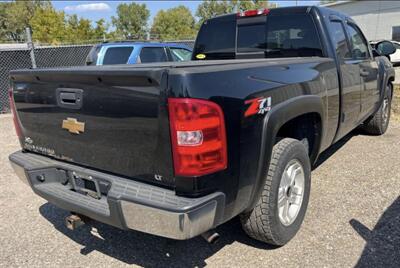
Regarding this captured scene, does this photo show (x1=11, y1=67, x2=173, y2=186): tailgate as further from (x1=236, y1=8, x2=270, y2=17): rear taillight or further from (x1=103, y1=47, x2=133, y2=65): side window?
(x1=103, y1=47, x2=133, y2=65): side window

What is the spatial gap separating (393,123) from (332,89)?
446 cm

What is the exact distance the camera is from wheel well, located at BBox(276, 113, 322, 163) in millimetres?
3448

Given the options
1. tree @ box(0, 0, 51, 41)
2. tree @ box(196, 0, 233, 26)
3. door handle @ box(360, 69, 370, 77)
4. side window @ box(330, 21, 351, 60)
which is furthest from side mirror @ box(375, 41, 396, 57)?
tree @ box(0, 0, 51, 41)

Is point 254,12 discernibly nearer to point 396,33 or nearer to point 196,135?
point 196,135

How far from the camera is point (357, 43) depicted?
190 inches

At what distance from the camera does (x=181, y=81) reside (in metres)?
2.12

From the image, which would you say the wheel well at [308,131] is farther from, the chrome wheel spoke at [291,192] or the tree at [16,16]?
Answer: the tree at [16,16]

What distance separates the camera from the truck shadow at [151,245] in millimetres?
3053

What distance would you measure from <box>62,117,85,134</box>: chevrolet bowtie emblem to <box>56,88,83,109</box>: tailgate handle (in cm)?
10

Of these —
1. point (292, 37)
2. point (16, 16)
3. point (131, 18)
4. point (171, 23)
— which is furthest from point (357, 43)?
point (16, 16)

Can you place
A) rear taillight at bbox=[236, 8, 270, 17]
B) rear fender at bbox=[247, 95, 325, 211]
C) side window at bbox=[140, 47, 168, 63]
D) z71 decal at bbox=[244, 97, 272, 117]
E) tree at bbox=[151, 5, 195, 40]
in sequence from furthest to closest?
tree at bbox=[151, 5, 195, 40] < side window at bbox=[140, 47, 168, 63] < rear taillight at bbox=[236, 8, 270, 17] < rear fender at bbox=[247, 95, 325, 211] < z71 decal at bbox=[244, 97, 272, 117]

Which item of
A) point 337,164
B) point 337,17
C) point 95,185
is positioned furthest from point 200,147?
point 337,164

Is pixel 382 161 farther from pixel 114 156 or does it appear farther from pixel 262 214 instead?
pixel 114 156

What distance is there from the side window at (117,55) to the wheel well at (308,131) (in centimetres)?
588
